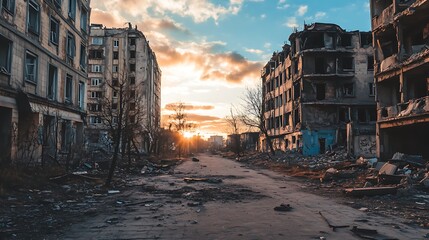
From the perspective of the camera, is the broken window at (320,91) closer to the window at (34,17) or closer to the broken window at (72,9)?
the broken window at (72,9)

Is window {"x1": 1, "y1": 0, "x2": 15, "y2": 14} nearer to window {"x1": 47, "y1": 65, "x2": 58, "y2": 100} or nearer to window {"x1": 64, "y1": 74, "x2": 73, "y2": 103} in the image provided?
window {"x1": 47, "y1": 65, "x2": 58, "y2": 100}

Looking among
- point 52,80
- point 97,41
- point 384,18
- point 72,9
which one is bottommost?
point 52,80

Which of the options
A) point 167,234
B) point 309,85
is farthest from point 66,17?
point 309,85

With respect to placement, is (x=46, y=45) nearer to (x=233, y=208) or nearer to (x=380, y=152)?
(x=233, y=208)

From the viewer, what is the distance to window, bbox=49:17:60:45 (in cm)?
2130

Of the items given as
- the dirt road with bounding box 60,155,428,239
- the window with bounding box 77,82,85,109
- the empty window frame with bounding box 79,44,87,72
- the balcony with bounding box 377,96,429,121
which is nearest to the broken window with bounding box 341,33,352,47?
the balcony with bounding box 377,96,429,121

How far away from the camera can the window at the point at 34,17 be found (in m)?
18.5

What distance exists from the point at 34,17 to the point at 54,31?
257 centimetres

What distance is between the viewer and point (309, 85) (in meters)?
42.6

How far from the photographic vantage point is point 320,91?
4341 centimetres

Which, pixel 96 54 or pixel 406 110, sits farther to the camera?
pixel 96 54

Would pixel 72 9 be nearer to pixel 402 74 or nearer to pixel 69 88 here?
pixel 69 88

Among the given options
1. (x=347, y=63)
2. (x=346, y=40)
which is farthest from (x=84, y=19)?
(x=346, y=40)

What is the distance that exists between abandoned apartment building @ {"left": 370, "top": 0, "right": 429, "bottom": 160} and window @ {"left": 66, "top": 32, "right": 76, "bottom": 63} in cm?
1996
